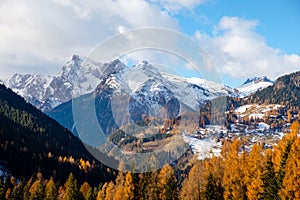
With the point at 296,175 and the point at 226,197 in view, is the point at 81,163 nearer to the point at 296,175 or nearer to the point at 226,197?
the point at 226,197

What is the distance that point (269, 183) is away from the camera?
58.2 meters

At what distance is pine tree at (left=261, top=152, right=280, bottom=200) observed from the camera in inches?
2231

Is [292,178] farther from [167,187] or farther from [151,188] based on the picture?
[167,187]

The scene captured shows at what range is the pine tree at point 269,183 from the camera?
56.7 m

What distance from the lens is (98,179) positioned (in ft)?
595

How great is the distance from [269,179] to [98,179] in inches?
5320

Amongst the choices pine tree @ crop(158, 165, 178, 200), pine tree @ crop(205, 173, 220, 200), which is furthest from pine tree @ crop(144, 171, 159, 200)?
pine tree @ crop(205, 173, 220, 200)

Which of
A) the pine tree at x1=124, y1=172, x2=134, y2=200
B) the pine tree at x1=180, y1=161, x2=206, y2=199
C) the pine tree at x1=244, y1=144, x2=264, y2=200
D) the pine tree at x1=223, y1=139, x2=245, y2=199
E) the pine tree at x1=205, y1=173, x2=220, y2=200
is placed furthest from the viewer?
the pine tree at x1=180, y1=161, x2=206, y2=199

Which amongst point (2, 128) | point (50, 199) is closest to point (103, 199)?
point (50, 199)

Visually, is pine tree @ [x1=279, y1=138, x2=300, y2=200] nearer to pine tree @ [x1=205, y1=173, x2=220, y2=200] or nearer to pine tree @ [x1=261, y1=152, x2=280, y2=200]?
pine tree @ [x1=261, y1=152, x2=280, y2=200]

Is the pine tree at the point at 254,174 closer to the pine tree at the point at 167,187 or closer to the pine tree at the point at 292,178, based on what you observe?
the pine tree at the point at 292,178

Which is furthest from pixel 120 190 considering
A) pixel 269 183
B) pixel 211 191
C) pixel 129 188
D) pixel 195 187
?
pixel 269 183

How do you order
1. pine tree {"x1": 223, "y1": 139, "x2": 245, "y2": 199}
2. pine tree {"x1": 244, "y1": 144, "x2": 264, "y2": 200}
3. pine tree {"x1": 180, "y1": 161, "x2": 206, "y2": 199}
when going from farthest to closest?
pine tree {"x1": 180, "y1": 161, "x2": 206, "y2": 199} → pine tree {"x1": 223, "y1": 139, "x2": 245, "y2": 199} → pine tree {"x1": 244, "y1": 144, "x2": 264, "y2": 200}

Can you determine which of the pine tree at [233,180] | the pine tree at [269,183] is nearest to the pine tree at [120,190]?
the pine tree at [233,180]
